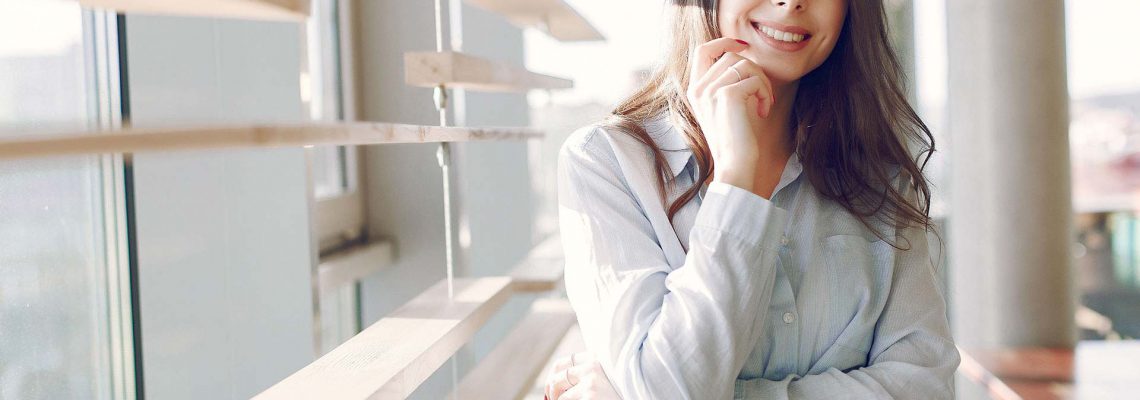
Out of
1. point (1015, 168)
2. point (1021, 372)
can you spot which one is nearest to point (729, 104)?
point (1021, 372)

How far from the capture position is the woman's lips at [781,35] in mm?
1268

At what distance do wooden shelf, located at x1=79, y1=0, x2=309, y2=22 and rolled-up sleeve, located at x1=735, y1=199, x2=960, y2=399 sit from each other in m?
0.74

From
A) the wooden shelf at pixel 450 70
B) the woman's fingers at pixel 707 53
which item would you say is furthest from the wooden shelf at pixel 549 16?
the woman's fingers at pixel 707 53

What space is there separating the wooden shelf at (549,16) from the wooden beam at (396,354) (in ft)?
2.01

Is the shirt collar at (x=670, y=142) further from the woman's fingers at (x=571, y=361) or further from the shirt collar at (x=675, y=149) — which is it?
the woman's fingers at (x=571, y=361)

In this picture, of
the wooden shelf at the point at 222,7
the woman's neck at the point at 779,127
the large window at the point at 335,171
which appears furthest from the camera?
the large window at the point at 335,171

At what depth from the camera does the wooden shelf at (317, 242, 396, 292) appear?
172 centimetres

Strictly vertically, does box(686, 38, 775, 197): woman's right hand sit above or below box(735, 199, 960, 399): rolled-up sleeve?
above

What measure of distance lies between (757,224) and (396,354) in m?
0.44

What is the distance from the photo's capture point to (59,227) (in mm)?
961

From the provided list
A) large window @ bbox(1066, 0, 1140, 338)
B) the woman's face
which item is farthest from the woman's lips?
large window @ bbox(1066, 0, 1140, 338)

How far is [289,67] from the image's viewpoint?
1394 millimetres

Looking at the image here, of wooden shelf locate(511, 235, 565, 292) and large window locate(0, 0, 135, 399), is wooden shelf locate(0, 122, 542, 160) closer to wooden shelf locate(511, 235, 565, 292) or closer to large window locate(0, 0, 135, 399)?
large window locate(0, 0, 135, 399)

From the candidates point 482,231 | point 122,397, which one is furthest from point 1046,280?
point 122,397
